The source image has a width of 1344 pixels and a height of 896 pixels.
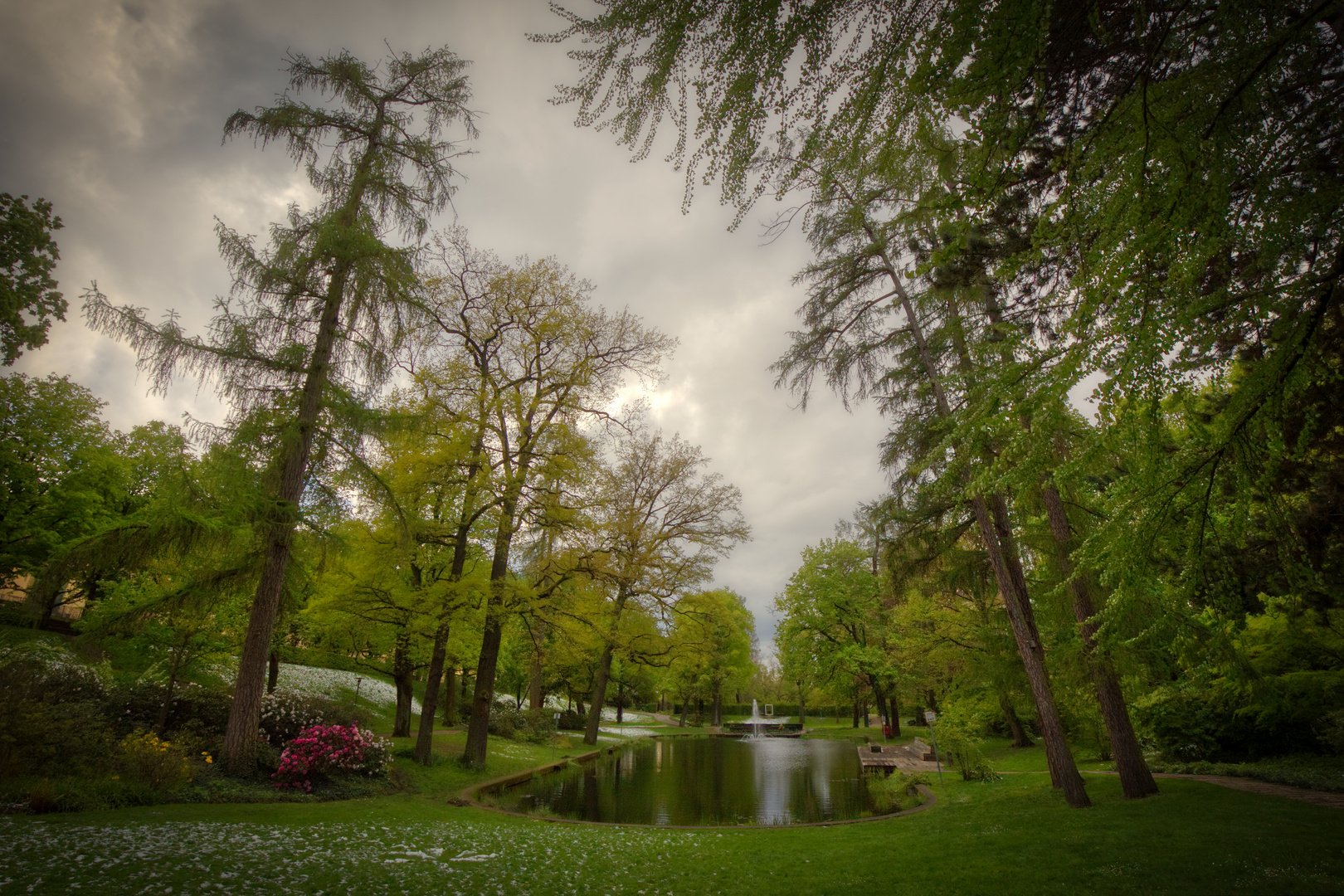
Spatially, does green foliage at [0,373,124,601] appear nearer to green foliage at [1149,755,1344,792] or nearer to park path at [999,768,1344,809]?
park path at [999,768,1344,809]

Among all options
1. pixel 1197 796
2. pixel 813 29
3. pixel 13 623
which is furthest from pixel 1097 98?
pixel 13 623

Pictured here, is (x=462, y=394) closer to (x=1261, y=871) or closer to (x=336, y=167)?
(x=336, y=167)

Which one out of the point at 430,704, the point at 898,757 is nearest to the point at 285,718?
the point at 430,704

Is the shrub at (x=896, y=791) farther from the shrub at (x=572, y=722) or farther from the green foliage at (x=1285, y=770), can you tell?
the shrub at (x=572, y=722)

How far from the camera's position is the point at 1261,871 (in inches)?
202

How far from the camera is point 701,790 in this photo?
49.4 feet

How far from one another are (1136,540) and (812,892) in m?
4.74

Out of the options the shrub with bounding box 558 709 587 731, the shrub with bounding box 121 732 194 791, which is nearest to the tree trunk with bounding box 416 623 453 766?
the shrub with bounding box 121 732 194 791

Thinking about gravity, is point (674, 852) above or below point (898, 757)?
above

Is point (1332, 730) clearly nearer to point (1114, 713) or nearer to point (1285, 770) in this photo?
point (1285, 770)

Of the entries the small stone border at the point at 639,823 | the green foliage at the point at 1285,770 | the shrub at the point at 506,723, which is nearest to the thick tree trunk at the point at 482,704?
the small stone border at the point at 639,823

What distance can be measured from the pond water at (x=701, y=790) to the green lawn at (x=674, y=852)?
2.59 metres

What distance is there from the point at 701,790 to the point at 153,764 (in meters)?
11.9

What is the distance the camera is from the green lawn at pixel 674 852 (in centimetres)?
488
